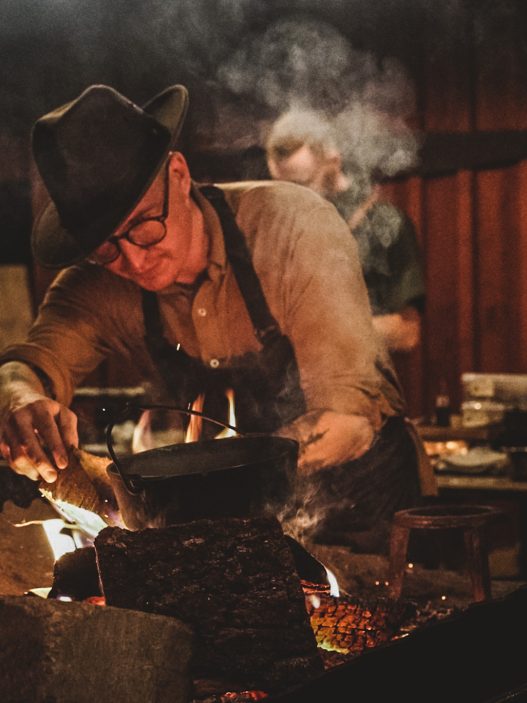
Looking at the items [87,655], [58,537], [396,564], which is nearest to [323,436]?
[396,564]

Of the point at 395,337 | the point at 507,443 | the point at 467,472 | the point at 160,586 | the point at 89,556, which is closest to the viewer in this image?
the point at 160,586

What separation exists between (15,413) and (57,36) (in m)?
5.16

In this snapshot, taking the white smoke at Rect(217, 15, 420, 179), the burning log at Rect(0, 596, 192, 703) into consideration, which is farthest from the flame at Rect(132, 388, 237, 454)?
the white smoke at Rect(217, 15, 420, 179)

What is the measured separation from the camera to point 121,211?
12.7 ft

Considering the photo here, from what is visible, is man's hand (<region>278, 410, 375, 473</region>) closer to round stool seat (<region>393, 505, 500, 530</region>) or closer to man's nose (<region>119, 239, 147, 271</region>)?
round stool seat (<region>393, 505, 500, 530</region>)

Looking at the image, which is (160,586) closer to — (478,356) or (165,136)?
(165,136)

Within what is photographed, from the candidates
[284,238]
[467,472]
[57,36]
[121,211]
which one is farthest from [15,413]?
[57,36]

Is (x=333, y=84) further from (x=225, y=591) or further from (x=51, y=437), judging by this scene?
(x=225, y=591)

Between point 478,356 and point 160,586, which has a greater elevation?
point 160,586

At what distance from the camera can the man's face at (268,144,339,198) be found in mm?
6344

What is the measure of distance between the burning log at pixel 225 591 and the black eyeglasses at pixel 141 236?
1.80 m

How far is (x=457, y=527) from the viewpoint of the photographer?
3211mm

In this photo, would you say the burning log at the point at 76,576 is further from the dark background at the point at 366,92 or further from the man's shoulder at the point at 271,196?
the dark background at the point at 366,92

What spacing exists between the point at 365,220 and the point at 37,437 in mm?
4158
